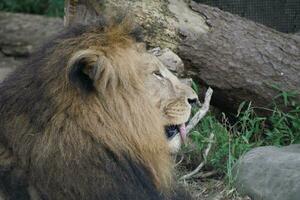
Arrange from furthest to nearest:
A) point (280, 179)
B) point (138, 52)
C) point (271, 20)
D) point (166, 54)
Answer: point (271, 20)
point (166, 54)
point (280, 179)
point (138, 52)

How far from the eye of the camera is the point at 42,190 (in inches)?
130

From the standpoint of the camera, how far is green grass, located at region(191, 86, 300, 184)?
5266mm

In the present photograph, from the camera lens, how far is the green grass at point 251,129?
17.3ft

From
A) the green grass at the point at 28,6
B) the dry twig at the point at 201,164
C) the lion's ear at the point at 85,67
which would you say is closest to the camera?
the lion's ear at the point at 85,67

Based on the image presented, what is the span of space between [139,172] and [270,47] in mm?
2503

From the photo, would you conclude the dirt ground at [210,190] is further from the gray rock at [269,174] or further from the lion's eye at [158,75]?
the lion's eye at [158,75]

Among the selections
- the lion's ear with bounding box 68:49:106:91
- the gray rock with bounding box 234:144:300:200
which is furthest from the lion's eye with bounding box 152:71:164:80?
the gray rock with bounding box 234:144:300:200

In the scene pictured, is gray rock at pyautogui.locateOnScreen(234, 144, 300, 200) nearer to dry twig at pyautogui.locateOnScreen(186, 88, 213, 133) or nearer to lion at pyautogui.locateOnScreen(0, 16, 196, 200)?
dry twig at pyautogui.locateOnScreen(186, 88, 213, 133)

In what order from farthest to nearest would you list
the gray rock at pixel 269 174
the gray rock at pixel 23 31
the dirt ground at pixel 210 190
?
1. the gray rock at pixel 23 31
2. the dirt ground at pixel 210 190
3. the gray rock at pixel 269 174

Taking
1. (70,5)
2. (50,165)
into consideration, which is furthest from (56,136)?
(70,5)

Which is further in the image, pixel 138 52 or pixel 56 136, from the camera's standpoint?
pixel 138 52

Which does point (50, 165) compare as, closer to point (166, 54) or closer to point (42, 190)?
point (42, 190)

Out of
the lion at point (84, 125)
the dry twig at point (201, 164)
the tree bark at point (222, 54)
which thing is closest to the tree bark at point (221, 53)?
the tree bark at point (222, 54)

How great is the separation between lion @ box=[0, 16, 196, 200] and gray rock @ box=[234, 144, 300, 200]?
1.21 meters
